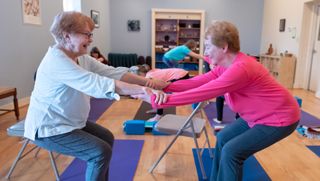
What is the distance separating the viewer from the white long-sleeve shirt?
134 cm

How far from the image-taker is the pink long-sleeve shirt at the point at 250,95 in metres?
1.46

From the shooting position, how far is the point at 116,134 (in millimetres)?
3357

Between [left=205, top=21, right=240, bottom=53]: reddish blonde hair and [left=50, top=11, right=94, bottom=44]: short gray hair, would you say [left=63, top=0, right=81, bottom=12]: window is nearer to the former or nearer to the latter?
[left=50, top=11, right=94, bottom=44]: short gray hair

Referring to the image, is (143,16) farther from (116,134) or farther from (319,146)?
(319,146)

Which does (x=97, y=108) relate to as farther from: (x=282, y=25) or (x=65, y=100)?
(x=282, y=25)

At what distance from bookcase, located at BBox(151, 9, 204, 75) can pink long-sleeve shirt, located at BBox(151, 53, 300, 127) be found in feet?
25.1

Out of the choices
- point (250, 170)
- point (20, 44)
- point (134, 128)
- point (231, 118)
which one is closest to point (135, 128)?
point (134, 128)

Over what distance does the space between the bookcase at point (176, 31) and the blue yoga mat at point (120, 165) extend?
21.8 ft

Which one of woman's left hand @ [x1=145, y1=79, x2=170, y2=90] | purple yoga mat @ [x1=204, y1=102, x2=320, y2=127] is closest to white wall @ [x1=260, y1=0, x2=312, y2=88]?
purple yoga mat @ [x1=204, y1=102, x2=320, y2=127]

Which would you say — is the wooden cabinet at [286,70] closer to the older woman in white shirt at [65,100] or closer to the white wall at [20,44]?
the white wall at [20,44]

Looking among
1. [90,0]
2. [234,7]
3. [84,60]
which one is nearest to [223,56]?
[84,60]

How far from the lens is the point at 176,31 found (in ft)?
30.4

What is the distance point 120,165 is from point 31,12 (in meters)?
3.73

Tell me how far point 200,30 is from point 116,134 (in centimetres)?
680
